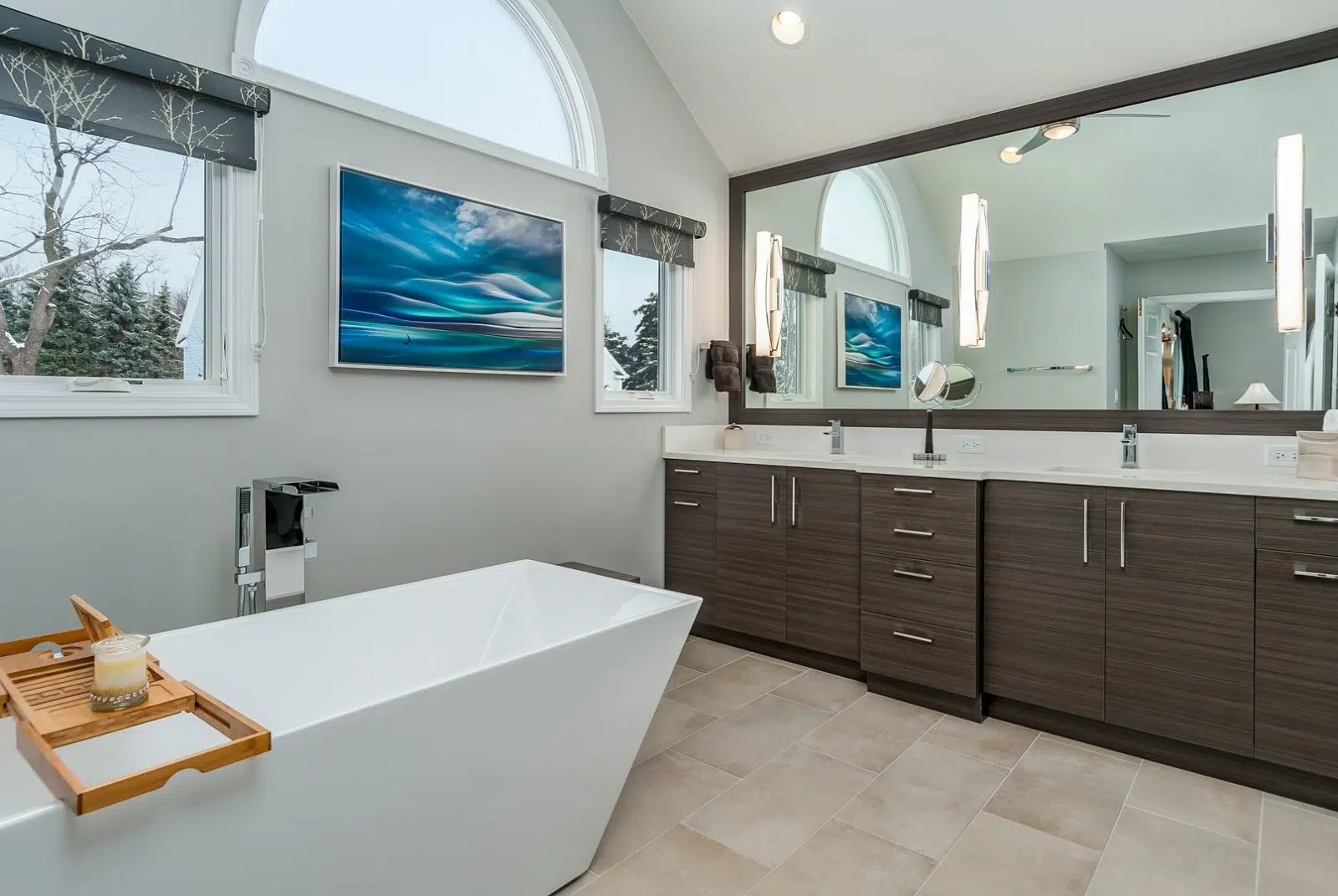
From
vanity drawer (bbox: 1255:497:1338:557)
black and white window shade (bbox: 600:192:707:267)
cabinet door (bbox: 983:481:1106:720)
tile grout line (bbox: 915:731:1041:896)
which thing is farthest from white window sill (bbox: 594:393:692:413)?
vanity drawer (bbox: 1255:497:1338:557)

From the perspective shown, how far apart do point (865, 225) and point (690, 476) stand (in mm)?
1517

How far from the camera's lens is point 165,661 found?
1695 mm

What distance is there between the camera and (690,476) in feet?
12.3

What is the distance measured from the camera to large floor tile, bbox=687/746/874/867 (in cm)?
202

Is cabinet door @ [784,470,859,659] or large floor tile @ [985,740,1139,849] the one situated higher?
cabinet door @ [784,470,859,659]

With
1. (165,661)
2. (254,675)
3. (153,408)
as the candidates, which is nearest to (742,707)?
(254,675)

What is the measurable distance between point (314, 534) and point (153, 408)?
620 millimetres

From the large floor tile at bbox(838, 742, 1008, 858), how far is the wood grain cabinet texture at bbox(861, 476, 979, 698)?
40cm

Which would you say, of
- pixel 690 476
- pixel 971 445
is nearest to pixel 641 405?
pixel 690 476

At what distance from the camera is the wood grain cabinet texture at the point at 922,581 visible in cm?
280

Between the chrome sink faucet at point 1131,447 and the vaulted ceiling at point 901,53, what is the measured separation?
138 cm

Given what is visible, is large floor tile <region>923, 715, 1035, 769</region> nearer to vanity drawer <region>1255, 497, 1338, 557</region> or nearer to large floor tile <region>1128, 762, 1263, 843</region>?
large floor tile <region>1128, 762, 1263, 843</region>

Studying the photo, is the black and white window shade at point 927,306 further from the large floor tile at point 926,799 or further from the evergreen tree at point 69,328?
the evergreen tree at point 69,328

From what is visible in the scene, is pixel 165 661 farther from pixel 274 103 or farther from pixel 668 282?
pixel 668 282
